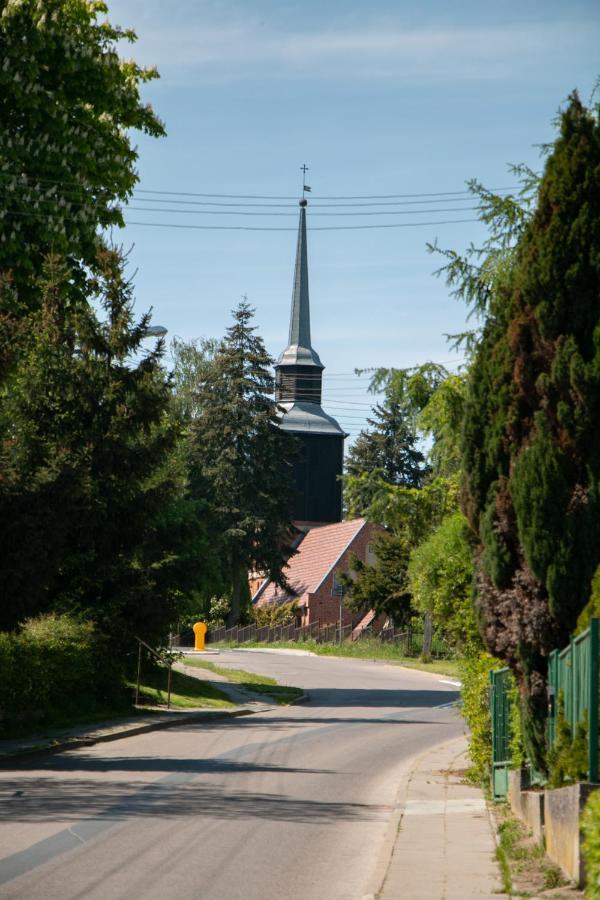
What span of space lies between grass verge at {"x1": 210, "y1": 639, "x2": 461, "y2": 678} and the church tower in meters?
30.2

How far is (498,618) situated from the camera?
1321 centimetres

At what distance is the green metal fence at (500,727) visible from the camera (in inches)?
601

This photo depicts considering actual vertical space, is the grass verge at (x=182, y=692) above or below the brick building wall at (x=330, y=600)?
below

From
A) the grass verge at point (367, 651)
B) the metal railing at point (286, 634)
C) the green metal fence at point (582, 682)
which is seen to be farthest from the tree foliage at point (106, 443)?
the metal railing at point (286, 634)

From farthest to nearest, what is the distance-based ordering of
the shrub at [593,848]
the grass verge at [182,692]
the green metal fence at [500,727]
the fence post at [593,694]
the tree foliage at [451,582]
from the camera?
1. the grass verge at [182,692]
2. the tree foliage at [451,582]
3. the green metal fence at [500,727]
4. the fence post at [593,694]
5. the shrub at [593,848]

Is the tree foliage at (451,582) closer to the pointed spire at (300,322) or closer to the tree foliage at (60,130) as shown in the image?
the tree foliage at (60,130)

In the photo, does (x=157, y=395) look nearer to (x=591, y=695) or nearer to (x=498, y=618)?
(x=498, y=618)

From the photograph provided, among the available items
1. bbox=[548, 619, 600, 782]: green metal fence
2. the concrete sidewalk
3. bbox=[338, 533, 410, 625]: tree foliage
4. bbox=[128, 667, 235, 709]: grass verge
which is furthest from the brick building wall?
bbox=[548, 619, 600, 782]: green metal fence

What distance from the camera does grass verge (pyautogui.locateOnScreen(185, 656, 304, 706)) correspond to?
3803 centimetres

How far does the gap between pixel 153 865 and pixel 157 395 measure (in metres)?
19.6

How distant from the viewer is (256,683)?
42.0m

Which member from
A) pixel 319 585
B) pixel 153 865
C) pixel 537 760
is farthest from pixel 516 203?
pixel 319 585

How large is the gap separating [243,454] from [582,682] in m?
69.4

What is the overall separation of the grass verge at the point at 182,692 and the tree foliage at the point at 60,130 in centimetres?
1130
